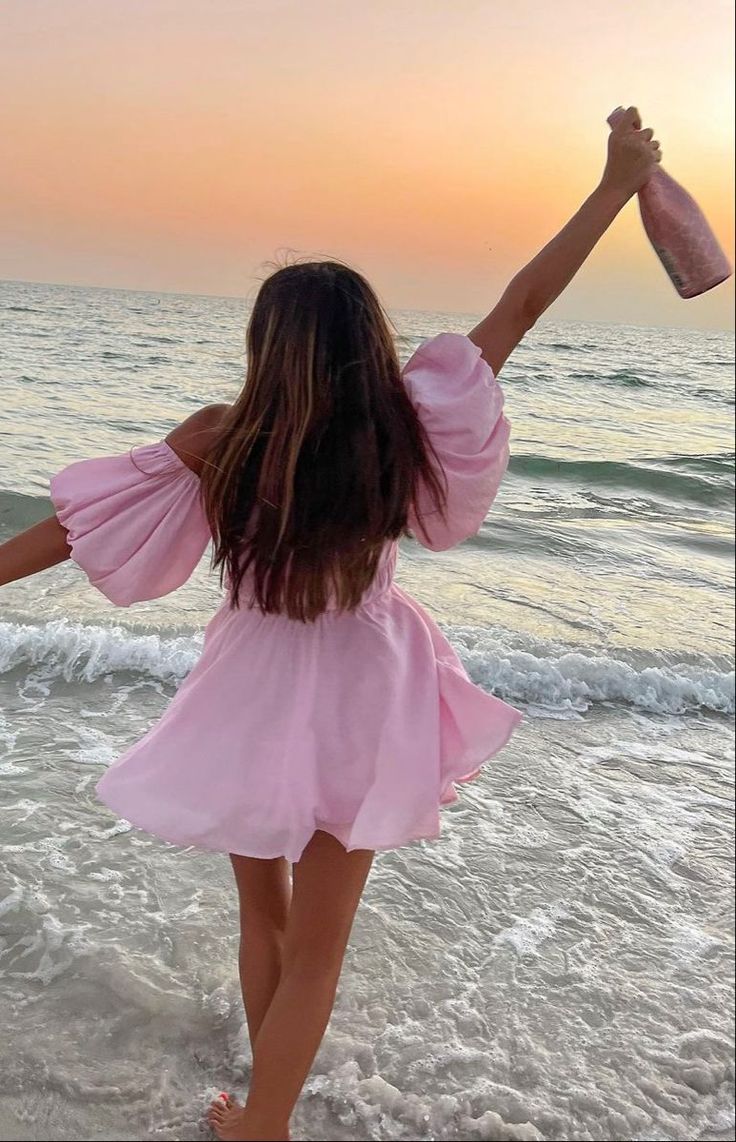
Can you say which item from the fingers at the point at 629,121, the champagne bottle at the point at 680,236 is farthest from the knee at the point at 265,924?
the fingers at the point at 629,121

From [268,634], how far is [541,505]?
Answer: 28.0 feet

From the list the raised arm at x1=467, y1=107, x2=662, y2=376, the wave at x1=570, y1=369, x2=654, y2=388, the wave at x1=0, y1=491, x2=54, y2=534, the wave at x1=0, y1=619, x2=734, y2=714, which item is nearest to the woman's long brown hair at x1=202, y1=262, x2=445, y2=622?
the raised arm at x1=467, y1=107, x2=662, y2=376

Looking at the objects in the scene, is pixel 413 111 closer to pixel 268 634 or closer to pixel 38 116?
pixel 38 116

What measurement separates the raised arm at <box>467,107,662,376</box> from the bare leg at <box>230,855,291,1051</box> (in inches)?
43.3

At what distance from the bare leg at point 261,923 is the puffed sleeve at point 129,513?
2.03 ft

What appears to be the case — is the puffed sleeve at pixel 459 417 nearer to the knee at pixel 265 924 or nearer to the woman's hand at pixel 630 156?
the woman's hand at pixel 630 156

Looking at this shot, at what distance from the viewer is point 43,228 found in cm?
633

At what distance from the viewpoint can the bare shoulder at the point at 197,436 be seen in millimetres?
1719

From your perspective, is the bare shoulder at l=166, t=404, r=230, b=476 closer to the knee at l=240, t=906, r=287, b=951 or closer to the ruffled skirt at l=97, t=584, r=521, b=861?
the ruffled skirt at l=97, t=584, r=521, b=861

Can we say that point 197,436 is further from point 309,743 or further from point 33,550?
point 309,743

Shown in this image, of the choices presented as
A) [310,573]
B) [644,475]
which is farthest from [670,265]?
[644,475]

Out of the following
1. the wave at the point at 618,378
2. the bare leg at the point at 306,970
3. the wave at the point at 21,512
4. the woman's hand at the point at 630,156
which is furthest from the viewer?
the wave at the point at 618,378

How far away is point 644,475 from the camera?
12281 millimetres

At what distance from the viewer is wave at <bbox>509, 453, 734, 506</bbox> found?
461 inches
